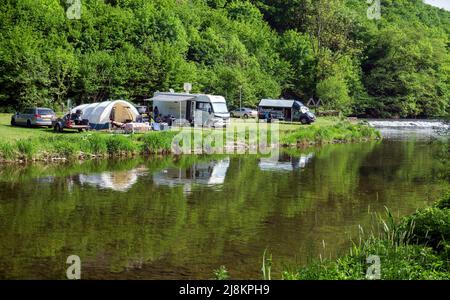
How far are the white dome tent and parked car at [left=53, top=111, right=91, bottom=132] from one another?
157 centimetres

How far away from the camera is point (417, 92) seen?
3573 inches

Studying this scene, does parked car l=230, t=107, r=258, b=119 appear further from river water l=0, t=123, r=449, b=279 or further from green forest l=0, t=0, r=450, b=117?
river water l=0, t=123, r=449, b=279

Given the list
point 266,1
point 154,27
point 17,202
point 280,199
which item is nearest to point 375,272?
point 280,199

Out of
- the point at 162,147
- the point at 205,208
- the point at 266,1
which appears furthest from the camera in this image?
the point at 266,1

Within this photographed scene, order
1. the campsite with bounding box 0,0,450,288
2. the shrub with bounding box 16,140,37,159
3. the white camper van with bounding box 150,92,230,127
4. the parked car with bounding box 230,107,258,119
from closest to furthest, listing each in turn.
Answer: the campsite with bounding box 0,0,450,288 → the shrub with bounding box 16,140,37,159 → the white camper van with bounding box 150,92,230,127 → the parked car with bounding box 230,107,258,119

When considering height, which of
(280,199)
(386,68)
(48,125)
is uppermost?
(386,68)

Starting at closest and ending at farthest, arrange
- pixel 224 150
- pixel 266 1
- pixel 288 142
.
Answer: pixel 224 150, pixel 288 142, pixel 266 1

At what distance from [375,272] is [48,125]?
32797 millimetres

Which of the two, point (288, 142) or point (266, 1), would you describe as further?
point (266, 1)

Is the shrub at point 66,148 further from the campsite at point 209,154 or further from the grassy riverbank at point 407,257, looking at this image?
the grassy riverbank at point 407,257

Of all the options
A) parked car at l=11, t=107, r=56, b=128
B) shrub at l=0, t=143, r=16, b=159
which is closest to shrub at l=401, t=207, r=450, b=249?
shrub at l=0, t=143, r=16, b=159

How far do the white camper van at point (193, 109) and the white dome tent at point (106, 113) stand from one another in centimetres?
431

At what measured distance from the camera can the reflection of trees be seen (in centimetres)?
1299

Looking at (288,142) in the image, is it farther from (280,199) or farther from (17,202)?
(17,202)
